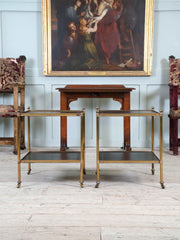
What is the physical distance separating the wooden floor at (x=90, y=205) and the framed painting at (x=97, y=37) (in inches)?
65.9

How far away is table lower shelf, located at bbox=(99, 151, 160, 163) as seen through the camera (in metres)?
2.21

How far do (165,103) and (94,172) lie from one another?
1.86 m

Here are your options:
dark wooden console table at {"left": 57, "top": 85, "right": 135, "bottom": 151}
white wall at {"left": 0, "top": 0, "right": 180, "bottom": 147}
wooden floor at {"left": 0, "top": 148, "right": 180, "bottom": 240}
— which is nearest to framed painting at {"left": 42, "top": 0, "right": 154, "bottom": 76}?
white wall at {"left": 0, "top": 0, "right": 180, "bottom": 147}

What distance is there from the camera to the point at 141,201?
75.8 inches

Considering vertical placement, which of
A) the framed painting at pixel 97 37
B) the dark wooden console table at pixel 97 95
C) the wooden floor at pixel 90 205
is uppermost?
the framed painting at pixel 97 37

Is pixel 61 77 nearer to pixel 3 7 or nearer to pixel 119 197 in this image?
pixel 3 7

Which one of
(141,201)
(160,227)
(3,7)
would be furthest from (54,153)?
(3,7)

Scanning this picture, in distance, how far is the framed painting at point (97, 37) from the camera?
12.7 ft

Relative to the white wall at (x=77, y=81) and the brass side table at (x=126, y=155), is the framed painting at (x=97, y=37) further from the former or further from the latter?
the brass side table at (x=126, y=155)

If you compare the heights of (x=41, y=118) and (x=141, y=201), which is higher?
(x=41, y=118)

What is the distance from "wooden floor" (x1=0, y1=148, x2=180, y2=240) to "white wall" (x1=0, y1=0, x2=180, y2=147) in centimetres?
131

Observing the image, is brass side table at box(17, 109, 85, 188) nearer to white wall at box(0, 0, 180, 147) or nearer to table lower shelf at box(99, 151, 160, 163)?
table lower shelf at box(99, 151, 160, 163)

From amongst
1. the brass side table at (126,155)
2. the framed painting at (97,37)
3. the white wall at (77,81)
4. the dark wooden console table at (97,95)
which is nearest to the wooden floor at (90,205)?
the brass side table at (126,155)

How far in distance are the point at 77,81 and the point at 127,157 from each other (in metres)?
1.93
